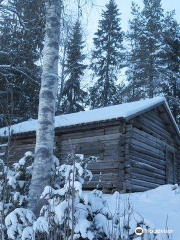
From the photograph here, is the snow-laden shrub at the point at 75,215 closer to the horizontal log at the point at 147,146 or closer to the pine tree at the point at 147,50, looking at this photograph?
the horizontal log at the point at 147,146

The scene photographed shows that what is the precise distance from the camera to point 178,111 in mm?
26172

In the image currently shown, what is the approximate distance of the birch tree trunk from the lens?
4.89 meters

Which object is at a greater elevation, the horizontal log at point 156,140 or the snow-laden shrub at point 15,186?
the horizontal log at point 156,140

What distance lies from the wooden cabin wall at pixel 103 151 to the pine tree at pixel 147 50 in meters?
12.7

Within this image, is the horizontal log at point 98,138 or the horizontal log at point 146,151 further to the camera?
the horizontal log at point 146,151

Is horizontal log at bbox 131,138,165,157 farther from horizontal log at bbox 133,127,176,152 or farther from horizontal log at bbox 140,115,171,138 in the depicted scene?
horizontal log at bbox 140,115,171,138

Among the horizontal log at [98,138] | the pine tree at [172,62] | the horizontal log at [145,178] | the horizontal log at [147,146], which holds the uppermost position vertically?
the pine tree at [172,62]

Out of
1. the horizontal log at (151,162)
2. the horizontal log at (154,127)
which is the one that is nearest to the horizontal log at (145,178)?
the horizontal log at (151,162)

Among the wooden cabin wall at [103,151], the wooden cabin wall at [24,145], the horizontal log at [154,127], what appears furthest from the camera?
the wooden cabin wall at [24,145]

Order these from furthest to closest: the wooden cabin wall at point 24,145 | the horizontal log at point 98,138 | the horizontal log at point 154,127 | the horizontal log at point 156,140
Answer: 1. the wooden cabin wall at point 24,145
2. the horizontal log at point 154,127
3. the horizontal log at point 156,140
4. the horizontal log at point 98,138

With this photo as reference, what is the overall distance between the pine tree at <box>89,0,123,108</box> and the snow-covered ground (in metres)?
18.0

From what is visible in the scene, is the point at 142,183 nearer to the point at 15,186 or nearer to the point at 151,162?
the point at 151,162

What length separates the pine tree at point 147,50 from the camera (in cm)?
2467

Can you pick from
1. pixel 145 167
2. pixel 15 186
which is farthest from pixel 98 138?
pixel 15 186
